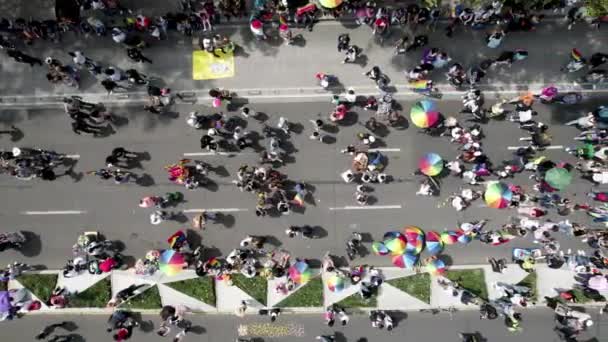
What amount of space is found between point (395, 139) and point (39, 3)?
57.1 feet

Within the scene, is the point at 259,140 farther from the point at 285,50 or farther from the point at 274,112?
the point at 285,50

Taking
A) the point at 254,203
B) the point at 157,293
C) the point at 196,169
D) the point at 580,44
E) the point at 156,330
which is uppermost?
the point at 580,44

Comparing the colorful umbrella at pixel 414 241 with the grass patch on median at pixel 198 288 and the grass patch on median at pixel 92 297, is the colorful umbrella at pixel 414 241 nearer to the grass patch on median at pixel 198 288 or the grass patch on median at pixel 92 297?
the grass patch on median at pixel 198 288

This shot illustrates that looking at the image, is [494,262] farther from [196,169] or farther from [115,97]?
[115,97]

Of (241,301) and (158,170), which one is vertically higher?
(158,170)

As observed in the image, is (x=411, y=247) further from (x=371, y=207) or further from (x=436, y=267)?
(x=371, y=207)

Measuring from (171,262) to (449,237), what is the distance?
11971mm

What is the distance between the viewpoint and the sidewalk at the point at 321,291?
1938 centimetres

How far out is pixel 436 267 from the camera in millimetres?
19266

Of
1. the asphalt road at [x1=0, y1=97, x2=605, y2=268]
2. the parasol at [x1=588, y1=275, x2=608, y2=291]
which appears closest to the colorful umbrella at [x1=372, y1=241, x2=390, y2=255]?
the asphalt road at [x1=0, y1=97, x2=605, y2=268]

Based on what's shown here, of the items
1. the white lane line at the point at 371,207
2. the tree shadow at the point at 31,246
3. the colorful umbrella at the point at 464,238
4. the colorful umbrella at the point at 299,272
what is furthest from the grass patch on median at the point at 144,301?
the colorful umbrella at the point at 464,238

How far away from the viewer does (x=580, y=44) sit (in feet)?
66.5

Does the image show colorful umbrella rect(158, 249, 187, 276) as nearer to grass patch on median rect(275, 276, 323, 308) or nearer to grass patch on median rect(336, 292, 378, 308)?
grass patch on median rect(275, 276, 323, 308)

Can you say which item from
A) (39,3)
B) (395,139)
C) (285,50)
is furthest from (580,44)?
(39,3)
